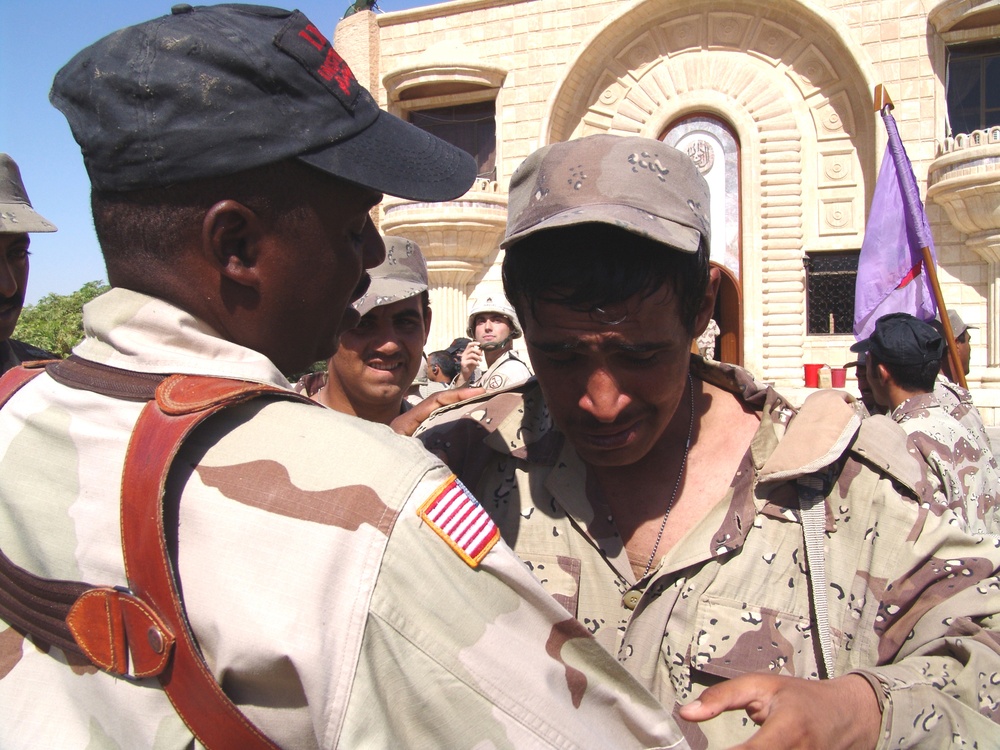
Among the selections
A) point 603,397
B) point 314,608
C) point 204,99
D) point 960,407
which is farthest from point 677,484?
point 960,407

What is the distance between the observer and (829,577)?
141 centimetres

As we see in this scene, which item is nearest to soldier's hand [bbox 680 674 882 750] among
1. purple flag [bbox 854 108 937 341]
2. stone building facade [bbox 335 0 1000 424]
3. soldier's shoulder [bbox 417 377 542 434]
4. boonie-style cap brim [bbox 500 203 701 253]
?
boonie-style cap brim [bbox 500 203 701 253]

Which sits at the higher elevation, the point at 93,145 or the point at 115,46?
the point at 115,46

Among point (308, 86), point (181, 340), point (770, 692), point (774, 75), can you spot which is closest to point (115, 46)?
point (308, 86)

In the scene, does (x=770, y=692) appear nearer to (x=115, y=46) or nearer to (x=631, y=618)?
(x=631, y=618)

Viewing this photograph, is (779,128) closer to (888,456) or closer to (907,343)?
(907,343)

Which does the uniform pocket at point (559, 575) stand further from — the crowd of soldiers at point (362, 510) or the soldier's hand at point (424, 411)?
the soldier's hand at point (424, 411)

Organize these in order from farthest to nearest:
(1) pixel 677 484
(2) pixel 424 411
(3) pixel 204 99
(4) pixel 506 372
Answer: (4) pixel 506 372
(2) pixel 424 411
(1) pixel 677 484
(3) pixel 204 99

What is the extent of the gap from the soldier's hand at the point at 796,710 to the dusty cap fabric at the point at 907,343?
2522 mm

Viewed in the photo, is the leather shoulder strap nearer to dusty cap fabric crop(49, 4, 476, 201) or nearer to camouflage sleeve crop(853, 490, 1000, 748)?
dusty cap fabric crop(49, 4, 476, 201)

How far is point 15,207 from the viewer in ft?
10.1

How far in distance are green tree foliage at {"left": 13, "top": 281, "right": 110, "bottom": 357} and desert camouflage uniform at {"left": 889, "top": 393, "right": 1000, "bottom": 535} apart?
11.8 metres

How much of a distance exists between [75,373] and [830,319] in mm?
12051

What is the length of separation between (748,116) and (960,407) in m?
9.59
